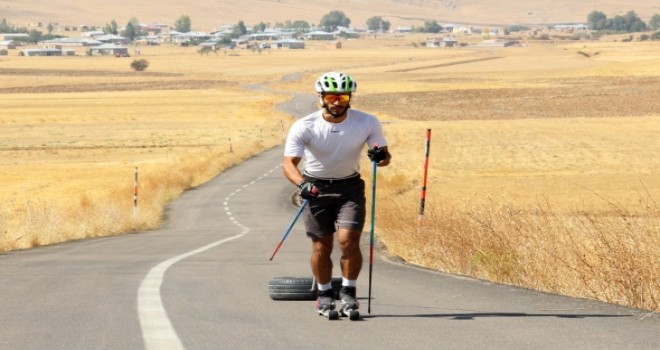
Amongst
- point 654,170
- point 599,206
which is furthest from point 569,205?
point 654,170

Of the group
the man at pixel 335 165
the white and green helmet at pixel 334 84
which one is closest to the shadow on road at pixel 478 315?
the man at pixel 335 165

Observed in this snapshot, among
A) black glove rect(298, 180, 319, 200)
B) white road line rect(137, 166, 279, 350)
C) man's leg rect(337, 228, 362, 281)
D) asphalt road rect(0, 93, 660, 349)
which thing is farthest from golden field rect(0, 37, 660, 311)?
white road line rect(137, 166, 279, 350)

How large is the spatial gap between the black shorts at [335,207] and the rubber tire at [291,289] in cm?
74

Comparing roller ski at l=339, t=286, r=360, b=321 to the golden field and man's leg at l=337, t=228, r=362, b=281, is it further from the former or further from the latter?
the golden field

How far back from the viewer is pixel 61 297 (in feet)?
33.7

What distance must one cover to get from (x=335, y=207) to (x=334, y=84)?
39.6 inches

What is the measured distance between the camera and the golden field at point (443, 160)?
12.6 meters

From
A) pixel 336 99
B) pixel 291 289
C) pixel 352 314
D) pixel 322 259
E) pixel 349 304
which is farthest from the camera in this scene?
pixel 291 289

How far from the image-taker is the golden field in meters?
12.6

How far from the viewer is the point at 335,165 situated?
29.9ft

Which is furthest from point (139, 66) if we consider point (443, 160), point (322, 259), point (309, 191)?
point (309, 191)

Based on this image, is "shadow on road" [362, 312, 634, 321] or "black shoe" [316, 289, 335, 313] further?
"black shoe" [316, 289, 335, 313]

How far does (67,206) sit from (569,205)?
13936 millimetres

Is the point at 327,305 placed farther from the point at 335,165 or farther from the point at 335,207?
the point at 335,165
